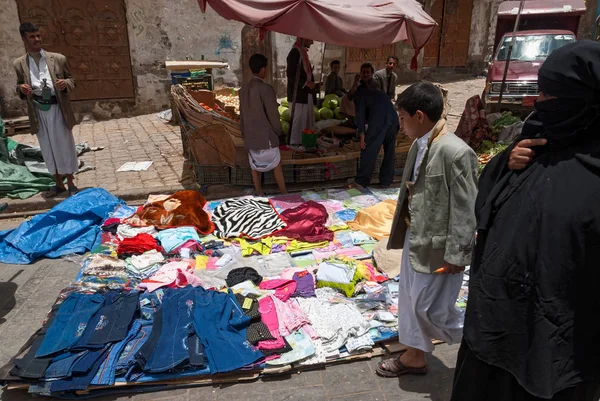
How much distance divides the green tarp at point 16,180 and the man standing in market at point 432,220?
5.74 metres

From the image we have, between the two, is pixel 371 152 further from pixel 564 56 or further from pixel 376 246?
pixel 564 56

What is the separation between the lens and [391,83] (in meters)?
9.14

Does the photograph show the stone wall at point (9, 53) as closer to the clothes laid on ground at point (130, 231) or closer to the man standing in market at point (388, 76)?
the clothes laid on ground at point (130, 231)

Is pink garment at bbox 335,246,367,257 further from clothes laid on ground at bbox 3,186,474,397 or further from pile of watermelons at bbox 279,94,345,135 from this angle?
pile of watermelons at bbox 279,94,345,135

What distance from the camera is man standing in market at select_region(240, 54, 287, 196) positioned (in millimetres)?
5746

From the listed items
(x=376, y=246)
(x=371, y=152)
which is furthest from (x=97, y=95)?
(x=376, y=246)

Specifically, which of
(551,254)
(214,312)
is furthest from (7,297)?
(551,254)

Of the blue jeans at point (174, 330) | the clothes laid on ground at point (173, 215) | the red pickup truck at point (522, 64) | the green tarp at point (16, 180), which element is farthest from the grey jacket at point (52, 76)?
the red pickup truck at point (522, 64)

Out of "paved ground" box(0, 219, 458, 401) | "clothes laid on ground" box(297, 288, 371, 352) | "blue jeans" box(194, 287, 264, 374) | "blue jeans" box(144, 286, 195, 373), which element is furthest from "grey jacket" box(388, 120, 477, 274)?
"blue jeans" box(144, 286, 195, 373)

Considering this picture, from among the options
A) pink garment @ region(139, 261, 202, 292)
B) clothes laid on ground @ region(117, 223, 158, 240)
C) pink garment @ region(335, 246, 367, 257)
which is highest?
clothes laid on ground @ region(117, 223, 158, 240)

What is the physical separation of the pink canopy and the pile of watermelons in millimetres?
2292

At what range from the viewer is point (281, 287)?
408cm

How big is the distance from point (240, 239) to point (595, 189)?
3.92 m

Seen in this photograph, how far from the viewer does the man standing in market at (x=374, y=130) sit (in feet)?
20.9
